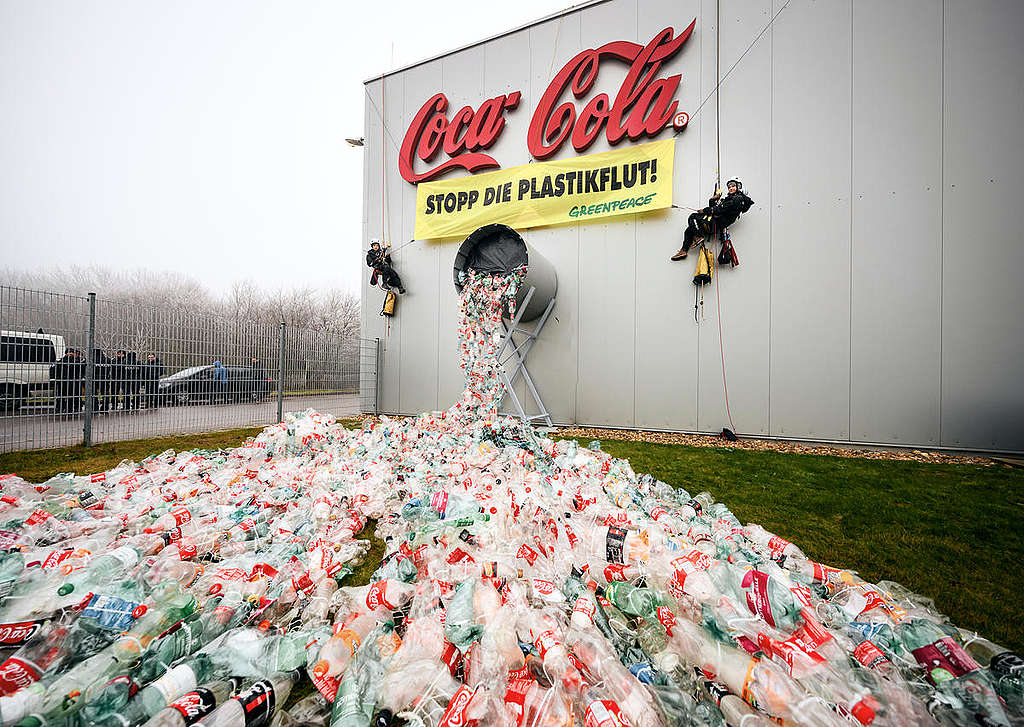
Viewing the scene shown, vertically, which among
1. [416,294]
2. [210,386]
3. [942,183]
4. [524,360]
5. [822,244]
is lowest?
[210,386]

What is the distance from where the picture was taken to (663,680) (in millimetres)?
833

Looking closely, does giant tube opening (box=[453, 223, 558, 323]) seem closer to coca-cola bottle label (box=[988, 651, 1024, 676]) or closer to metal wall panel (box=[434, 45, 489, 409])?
metal wall panel (box=[434, 45, 489, 409])

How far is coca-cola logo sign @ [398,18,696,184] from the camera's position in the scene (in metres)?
4.59

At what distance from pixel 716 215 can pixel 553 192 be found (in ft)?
6.66

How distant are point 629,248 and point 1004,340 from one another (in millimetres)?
3600

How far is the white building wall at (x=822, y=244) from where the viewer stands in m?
3.66

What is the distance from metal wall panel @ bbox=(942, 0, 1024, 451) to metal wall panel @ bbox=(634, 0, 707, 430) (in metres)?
2.30

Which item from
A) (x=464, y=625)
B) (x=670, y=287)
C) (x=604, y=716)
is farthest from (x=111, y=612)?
(x=670, y=287)

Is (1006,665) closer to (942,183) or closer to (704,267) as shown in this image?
(704,267)

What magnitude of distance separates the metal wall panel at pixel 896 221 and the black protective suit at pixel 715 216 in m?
1.18

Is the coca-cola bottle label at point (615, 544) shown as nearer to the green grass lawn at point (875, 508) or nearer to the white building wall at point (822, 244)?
the green grass lawn at point (875, 508)

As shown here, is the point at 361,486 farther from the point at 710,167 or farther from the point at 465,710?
the point at 710,167

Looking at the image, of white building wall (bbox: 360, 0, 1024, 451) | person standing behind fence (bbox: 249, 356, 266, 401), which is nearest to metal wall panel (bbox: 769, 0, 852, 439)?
white building wall (bbox: 360, 0, 1024, 451)

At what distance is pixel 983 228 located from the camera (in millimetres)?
3662
